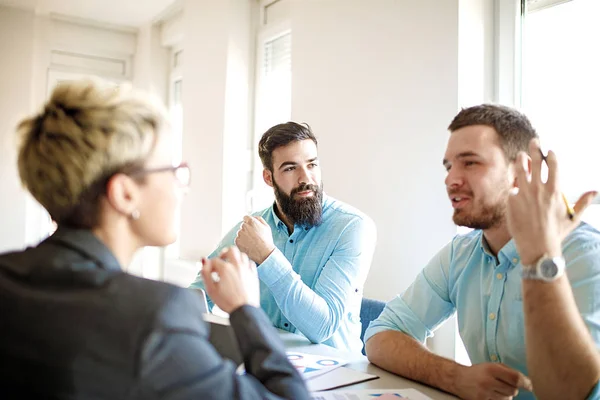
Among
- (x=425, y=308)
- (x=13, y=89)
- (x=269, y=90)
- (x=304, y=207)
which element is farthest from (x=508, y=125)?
(x=13, y=89)

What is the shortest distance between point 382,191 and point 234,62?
7.12 ft

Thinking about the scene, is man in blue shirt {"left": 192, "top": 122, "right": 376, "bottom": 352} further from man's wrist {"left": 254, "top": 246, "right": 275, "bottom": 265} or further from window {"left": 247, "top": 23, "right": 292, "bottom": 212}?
window {"left": 247, "top": 23, "right": 292, "bottom": 212}

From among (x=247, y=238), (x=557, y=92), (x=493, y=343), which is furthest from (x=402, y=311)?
→ (x=557, y=92)

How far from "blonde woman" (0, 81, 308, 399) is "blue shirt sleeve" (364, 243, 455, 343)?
2.44 feet

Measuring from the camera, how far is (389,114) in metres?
2.66

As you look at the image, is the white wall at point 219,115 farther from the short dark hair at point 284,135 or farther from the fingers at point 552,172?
the fingers at point 552,172

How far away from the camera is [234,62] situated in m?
4.29

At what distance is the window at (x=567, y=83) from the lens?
2039 mm

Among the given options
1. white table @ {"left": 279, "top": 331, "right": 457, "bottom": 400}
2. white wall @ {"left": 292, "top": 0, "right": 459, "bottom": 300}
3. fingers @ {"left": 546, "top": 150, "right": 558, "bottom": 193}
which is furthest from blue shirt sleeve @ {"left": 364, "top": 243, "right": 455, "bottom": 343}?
white wall @ {"left": 292, "top": 0, "right": 459, "bottom": 300}

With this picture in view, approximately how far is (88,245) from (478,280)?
3.78 feet

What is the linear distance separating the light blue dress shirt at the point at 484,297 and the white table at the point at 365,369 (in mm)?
113

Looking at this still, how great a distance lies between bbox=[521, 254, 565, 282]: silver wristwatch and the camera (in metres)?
1.13

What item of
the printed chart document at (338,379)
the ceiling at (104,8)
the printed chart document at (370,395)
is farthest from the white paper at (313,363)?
the ceiling at (104,8)

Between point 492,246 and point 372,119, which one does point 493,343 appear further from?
point 372,119
